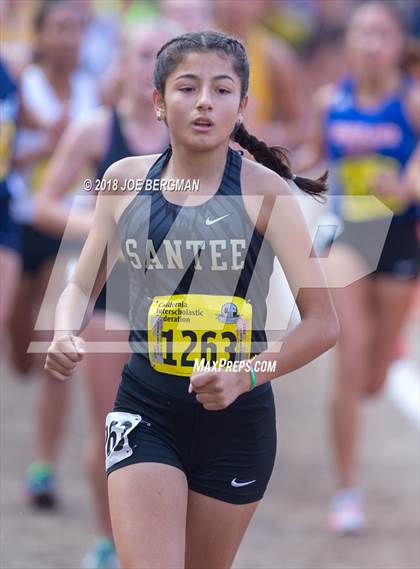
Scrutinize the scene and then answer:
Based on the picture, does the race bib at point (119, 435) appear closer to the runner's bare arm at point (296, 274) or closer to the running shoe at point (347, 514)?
the runner's bare arm at point (296, 274)

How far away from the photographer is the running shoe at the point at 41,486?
6480mm

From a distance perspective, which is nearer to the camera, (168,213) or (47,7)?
(168,213)

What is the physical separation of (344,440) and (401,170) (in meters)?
1.34

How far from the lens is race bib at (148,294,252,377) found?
146 inches

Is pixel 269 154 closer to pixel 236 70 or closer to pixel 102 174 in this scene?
pixel 236 70

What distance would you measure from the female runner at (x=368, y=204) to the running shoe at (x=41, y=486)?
1296 mm

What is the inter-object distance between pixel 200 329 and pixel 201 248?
0.22 meters

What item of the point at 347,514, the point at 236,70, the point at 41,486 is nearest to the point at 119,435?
the point at 236,70

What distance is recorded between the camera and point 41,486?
650cm

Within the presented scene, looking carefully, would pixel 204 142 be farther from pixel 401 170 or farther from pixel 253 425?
pixel 401 170

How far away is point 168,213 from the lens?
3.74 meters

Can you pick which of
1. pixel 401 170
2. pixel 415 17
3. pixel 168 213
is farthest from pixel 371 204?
pixel 415 17
